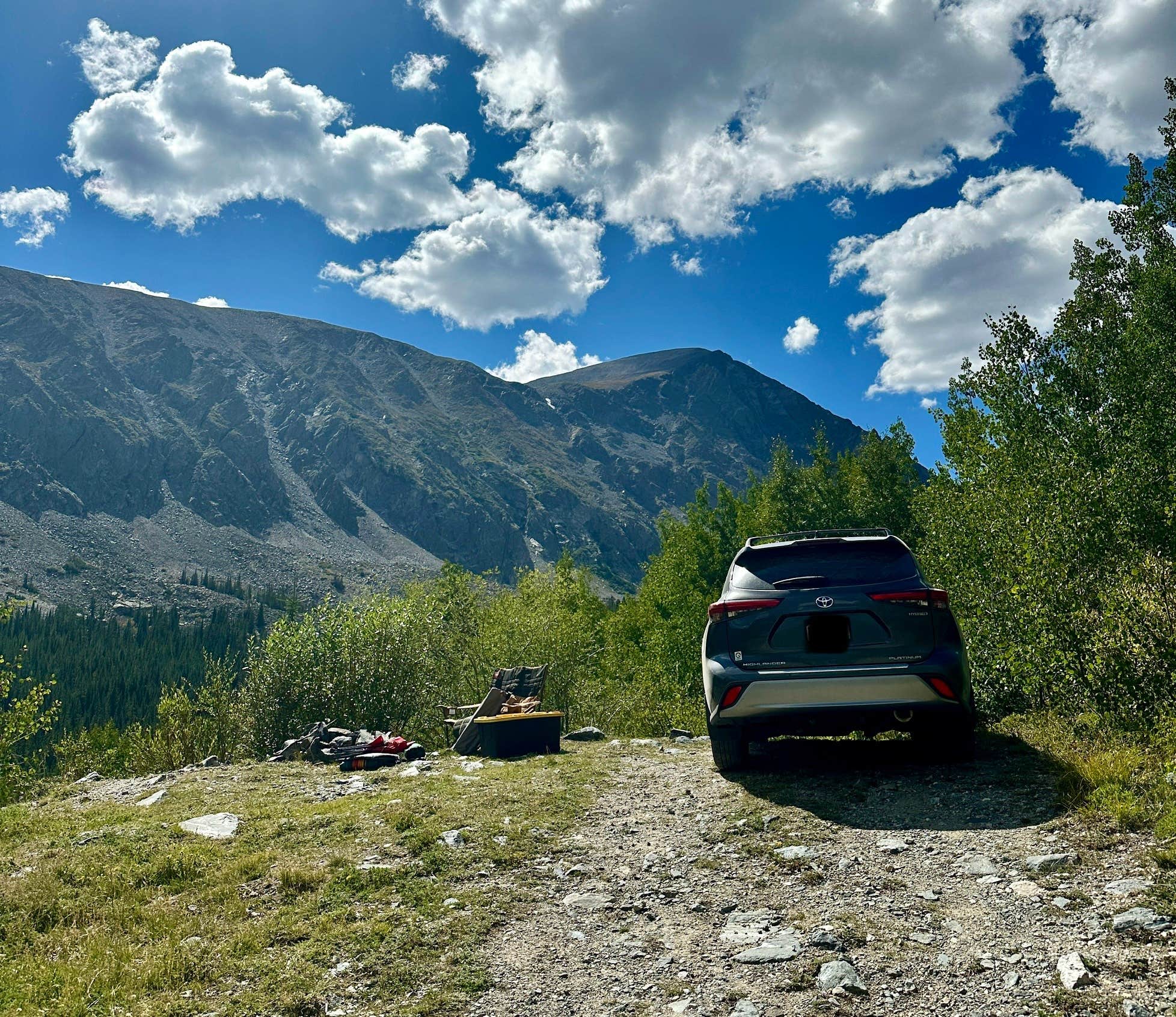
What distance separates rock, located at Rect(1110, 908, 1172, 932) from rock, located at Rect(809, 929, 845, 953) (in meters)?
1.56

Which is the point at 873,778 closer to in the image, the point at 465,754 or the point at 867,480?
the point at 465,754

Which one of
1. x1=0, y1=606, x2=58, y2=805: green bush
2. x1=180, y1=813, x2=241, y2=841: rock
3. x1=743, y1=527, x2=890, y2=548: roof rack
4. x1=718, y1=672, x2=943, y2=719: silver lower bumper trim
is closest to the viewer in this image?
x1=718, y1=672, x2=943, y2=719: silver lower bumper trim

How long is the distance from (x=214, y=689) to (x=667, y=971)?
87.7ft

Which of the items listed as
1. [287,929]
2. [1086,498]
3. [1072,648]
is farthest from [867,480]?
[287,929]

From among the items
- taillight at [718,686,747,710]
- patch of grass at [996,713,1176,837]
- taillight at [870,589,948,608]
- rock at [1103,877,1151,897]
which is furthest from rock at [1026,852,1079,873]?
taillight at [718,686,747,710]

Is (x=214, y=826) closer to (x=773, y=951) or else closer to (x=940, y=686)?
(x=773, y=951)

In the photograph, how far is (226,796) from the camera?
10703 millimetres

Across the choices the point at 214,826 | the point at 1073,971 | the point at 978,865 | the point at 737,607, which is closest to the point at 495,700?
the point at 214,826

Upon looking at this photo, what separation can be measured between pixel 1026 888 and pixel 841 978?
1.81 meters

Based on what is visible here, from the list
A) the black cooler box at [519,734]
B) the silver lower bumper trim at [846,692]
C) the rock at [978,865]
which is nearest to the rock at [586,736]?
the black cooler box at [519,734]

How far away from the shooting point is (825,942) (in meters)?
4.77

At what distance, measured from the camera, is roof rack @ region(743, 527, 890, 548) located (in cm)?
891

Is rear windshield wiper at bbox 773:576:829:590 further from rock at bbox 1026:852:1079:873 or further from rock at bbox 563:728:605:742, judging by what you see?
rock at bbox 563:728:605:742

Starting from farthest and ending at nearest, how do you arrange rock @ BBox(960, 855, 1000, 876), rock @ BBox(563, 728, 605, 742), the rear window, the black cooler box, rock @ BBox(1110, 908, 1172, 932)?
rock @ BBox(563, 728, 605, 742), the black cooler box, the rear window, rock @ BBox(960, 855, 1000, 876), rock @ BBox(1110, 908, 1172, 932)
